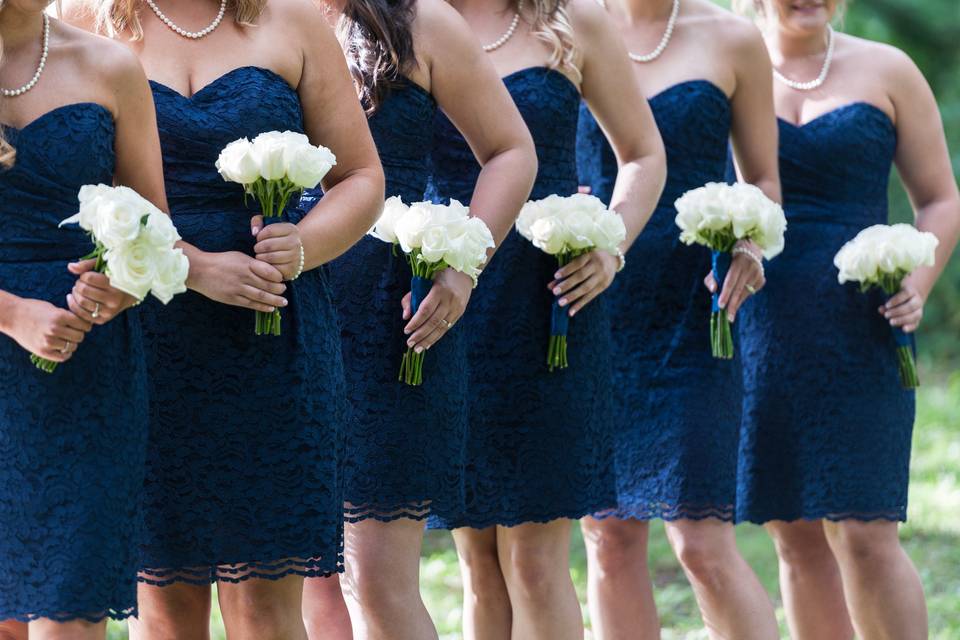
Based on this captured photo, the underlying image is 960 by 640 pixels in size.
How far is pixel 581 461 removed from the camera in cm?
514

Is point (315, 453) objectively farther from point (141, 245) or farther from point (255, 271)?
point (141, 245)

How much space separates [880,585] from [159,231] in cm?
346

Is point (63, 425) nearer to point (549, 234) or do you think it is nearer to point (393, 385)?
point (393, 385)

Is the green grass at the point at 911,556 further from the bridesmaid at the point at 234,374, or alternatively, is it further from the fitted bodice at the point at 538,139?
the bridesmaid at the point at 234,374

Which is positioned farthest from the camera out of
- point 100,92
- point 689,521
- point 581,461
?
point 689,521

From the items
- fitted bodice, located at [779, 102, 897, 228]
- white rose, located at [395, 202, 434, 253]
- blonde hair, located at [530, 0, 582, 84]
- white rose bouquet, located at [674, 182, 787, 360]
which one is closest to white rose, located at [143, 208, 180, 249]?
white rose, located at [395, 202, 434, 253]

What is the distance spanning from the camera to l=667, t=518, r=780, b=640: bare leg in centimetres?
546

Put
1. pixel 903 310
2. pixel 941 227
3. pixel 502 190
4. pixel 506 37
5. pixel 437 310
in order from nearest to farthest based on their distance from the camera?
pixel 437 310, pixel 502 190, pixel 506 37, pixel 903 310, pixel 941 227

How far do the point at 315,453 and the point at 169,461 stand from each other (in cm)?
39

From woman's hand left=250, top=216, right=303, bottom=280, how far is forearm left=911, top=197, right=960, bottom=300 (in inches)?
123

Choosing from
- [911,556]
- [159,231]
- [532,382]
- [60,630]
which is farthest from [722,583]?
[911,556]

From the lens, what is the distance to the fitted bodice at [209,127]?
163 inches

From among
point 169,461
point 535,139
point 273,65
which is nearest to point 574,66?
point 535,139

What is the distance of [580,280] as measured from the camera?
506cm
